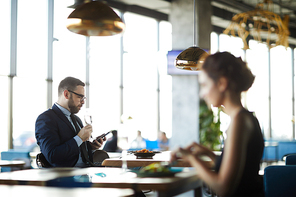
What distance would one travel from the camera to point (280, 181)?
266cm

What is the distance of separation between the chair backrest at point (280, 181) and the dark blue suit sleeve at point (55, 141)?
1.57m

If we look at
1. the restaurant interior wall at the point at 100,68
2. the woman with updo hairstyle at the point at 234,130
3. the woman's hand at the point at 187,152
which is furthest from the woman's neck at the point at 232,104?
the restaurant interior wall at the point at 100,68

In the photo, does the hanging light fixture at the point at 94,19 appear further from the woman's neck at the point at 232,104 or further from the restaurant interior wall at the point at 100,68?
the restaurant interior wall at the point at 100,68

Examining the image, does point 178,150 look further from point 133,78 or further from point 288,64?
point 288,64

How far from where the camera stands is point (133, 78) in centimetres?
969

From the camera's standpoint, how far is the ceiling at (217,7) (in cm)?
962

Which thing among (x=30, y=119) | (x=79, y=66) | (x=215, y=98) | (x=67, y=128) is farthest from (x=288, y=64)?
(x=215, y=98)

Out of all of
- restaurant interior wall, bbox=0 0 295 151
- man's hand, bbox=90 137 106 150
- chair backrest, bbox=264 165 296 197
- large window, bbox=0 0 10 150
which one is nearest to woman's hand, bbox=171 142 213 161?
chair backrest, bbox=264 165 296 197

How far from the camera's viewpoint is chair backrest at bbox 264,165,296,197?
8.71ft

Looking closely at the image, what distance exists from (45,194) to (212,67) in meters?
0.85

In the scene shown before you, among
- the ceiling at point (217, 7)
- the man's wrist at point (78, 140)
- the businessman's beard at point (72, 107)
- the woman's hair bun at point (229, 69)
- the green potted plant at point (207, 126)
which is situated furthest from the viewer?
the ceiling at point (217, 7)

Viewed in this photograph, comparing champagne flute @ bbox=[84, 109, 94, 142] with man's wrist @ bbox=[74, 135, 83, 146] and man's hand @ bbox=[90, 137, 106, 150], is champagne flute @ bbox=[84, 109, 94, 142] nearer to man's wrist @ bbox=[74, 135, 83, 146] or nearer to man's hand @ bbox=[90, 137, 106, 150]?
man's wrist @ bbox=[74, 135, 83, 146]

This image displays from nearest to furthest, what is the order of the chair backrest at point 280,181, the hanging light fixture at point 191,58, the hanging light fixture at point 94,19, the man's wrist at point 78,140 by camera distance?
the hanging light fixture at point 94,19
the chair backrest at point 280,181
the man's wrist at point 78,140
the hanging light fixture at point 191,58

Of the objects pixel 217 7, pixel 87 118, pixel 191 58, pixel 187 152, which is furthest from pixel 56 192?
pixel 217 7
